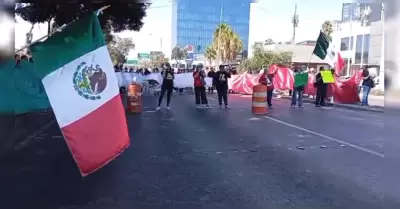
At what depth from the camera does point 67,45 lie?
4.63 m

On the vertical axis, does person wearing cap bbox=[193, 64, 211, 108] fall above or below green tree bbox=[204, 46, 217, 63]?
below

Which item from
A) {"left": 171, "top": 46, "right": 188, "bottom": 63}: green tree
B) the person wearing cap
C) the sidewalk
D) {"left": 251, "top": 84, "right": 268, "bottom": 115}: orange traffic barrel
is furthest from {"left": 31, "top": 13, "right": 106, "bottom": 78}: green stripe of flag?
the person wearing cap

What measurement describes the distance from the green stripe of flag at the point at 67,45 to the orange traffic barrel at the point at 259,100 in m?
12.1

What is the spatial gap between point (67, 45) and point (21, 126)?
7.73 metres

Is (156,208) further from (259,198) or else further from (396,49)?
(396,49)

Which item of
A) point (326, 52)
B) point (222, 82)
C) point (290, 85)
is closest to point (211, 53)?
point (290, 85)

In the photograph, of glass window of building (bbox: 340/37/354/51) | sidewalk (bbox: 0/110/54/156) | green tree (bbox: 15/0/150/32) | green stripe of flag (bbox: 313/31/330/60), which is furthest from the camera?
glass window of building (bbox: 340/37/354/51)

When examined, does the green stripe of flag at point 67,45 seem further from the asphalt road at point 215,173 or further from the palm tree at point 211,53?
the palm tree at point 211,53

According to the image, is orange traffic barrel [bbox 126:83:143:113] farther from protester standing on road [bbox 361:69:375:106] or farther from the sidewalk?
protester standing on road [bbox 361:69:375:106]

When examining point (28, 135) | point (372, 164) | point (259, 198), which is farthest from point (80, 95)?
point (28, 135)

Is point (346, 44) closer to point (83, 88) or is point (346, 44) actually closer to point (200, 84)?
point (200, 84)

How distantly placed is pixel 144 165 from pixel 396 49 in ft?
16.2

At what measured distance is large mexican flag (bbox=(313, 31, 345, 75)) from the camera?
891 inches

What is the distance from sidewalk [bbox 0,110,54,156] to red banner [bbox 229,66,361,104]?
14.1m
